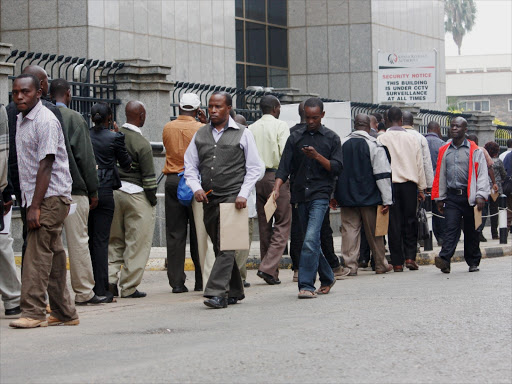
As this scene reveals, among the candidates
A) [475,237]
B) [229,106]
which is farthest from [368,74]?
[229,106]

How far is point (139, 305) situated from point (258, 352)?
327 centimetres

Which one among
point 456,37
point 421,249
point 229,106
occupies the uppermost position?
point 456,37

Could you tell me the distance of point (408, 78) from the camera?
88.9ft

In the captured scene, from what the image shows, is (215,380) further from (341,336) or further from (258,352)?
(341,336)

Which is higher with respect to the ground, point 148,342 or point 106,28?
point 106,28

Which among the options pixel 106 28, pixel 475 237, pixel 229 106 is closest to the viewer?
pixel 229 106

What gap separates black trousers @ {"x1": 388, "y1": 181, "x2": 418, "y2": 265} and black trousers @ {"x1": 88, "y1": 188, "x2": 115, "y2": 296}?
14.8 ft

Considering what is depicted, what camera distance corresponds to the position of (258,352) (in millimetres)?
7336

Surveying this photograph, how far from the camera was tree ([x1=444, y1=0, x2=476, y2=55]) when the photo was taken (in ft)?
442

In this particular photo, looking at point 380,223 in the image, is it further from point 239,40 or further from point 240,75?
point 239,40

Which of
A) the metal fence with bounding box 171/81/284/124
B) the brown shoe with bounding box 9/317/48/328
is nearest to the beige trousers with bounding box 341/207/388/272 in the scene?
the metal fence with bounding box 171/81/284/124

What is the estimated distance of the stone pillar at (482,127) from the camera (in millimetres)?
27891

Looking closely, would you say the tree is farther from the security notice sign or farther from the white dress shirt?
the white dress shirt

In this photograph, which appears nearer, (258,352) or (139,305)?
(258,352)
